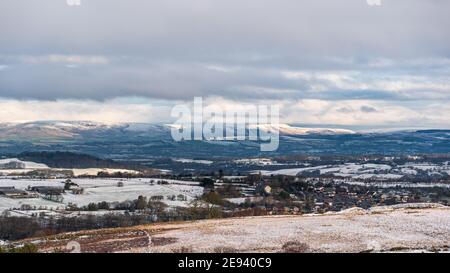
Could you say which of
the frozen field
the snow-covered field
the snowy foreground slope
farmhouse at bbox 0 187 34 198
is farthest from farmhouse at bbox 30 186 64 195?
the snow-covered field

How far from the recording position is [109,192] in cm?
17250

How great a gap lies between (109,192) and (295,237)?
13943 cm

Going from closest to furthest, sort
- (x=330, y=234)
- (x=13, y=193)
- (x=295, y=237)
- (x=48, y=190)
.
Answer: (x=295, y=237), (x=330, y=234), (x=13, y=193), (x=48, y=190)

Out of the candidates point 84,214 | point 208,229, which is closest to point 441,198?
point 84,214

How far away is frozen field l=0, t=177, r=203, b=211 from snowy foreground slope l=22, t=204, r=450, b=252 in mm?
96982

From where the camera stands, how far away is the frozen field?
6024 inches

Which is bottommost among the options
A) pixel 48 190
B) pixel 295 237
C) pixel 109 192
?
pixel 109 192

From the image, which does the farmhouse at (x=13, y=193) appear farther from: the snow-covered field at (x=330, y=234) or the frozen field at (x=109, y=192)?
the snow-covered field at (x=330, y=234)

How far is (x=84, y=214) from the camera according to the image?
425 ft

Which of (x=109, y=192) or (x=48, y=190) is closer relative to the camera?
(x=109, y=192)

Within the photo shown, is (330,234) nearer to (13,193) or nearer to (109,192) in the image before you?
(109,192)

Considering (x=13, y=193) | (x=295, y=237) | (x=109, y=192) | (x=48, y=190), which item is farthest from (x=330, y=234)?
(x=48, y=190)

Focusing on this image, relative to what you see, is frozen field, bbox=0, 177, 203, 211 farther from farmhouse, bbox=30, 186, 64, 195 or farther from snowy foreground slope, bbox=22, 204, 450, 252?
snowy foreground slope, bbox=22, 204, 450, 252
